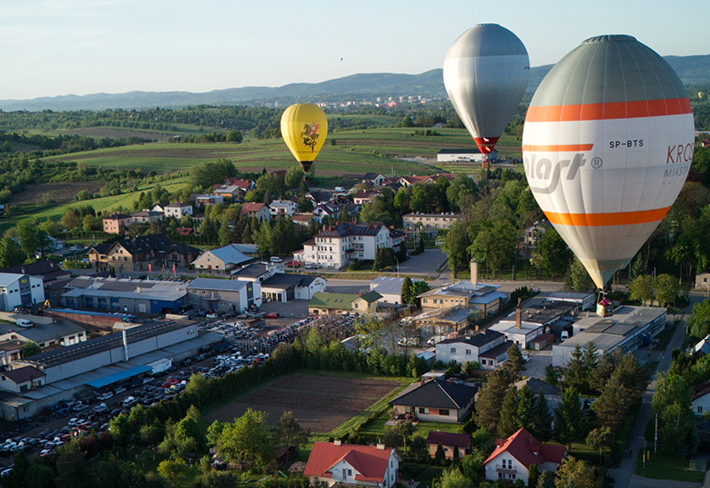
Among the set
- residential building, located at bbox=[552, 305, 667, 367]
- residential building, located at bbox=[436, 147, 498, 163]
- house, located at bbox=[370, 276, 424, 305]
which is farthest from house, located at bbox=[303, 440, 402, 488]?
residential building, located at bbox=[436, 147, 498, 163]

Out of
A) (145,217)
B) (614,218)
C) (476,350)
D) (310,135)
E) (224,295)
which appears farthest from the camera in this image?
(145,217)

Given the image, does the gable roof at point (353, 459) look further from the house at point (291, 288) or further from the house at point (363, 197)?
the house at point (363, 197)

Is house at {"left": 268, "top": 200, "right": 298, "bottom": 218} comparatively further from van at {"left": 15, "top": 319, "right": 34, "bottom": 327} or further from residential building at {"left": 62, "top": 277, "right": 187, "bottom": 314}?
van at {"left": 15, "top": 319, "right": 34, "bottom": 327}

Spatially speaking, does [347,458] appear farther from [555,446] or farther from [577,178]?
[577,178]

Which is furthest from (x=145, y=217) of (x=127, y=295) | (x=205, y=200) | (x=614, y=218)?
(x=614, y=218)

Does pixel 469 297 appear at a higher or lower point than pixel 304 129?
lower

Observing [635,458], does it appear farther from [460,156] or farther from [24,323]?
[460,156]

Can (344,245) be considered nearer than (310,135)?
No
